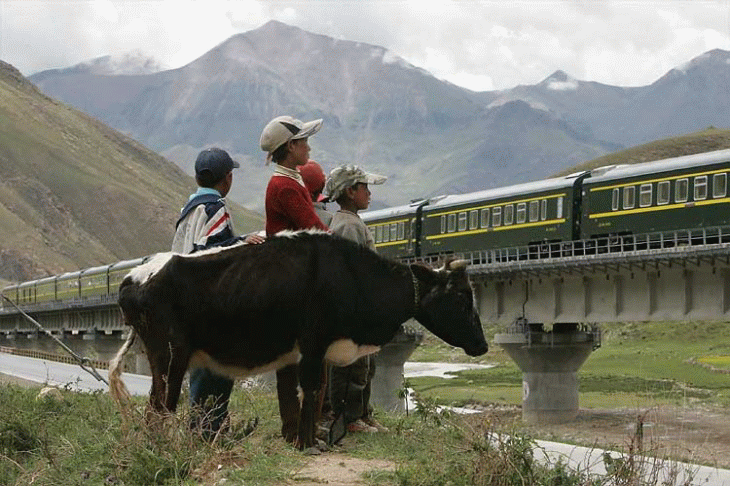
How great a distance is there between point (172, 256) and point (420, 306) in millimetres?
1851

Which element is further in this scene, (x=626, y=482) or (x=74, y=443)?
(x=74, y=443)

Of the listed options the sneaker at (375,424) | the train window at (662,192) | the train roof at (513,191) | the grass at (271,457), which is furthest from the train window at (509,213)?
the grass at (271,457)

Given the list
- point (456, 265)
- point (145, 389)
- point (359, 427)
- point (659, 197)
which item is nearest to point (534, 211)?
point (659, 197)

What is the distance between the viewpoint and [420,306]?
842 centimetres

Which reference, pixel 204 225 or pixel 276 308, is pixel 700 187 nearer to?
pixel 204 225

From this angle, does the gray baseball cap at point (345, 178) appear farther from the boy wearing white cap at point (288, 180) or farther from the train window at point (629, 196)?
the train window at point (629, 196)

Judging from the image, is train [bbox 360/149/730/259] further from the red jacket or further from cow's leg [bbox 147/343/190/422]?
cow's leg [bbox 147/343/190/422]

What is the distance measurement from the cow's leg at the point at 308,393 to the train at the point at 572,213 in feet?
98.9

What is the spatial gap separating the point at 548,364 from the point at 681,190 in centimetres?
1222

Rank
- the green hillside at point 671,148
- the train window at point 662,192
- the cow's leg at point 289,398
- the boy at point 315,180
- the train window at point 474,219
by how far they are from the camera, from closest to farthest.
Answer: the cow's leg at point 289,398 < the boy at point 315,180 < the train window at point 662,192 < the train window at point 474,219 < the green hillside at point 671,148

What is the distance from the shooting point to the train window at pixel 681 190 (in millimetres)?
37375

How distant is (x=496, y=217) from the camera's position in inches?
1837

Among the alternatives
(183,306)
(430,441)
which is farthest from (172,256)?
(430,441)

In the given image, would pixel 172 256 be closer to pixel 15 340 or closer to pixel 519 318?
pixel 519 318
